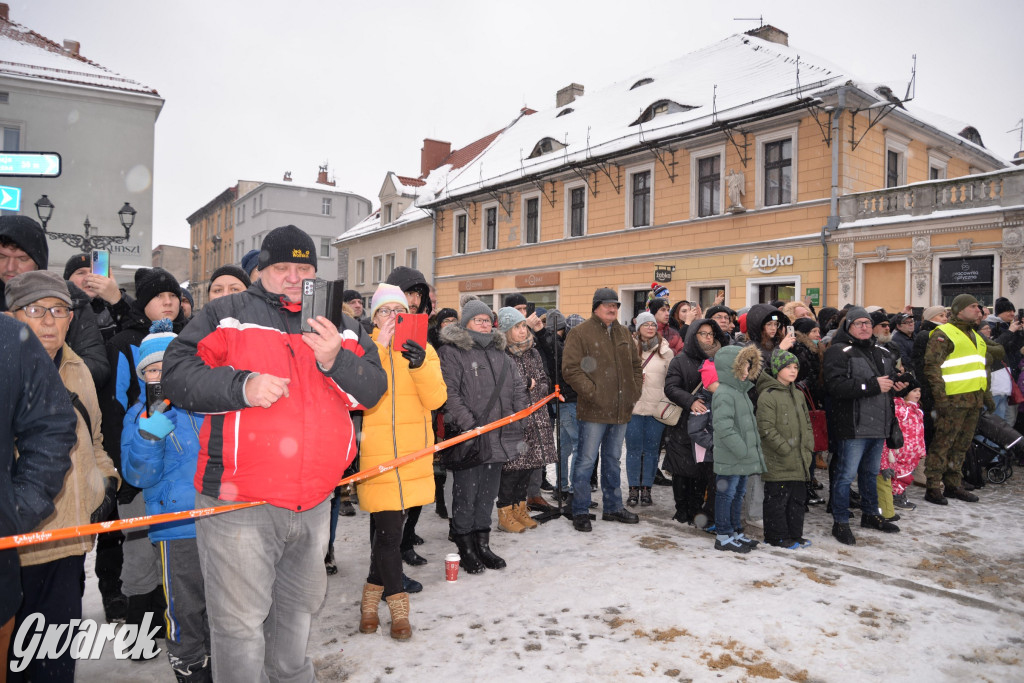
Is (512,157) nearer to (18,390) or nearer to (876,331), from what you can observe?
(876,331)

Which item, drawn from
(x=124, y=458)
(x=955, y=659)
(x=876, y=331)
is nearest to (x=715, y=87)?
(x=876, y=331)

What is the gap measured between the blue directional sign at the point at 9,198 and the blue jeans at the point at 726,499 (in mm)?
6539

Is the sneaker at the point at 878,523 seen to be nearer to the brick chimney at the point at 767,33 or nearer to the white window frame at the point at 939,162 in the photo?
the white window frame at the point at 939,162

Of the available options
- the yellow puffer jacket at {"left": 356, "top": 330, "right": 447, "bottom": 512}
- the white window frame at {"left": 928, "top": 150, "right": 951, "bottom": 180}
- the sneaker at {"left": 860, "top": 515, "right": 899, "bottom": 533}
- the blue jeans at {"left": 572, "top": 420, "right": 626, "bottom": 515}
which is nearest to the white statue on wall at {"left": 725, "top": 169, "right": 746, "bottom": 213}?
the white window frame at {"left": 928, "top": 150, "right": 951, "bottom": 180}

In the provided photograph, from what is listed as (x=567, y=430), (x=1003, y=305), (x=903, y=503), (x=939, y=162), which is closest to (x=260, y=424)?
(x=567, y=430)

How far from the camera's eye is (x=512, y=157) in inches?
1048

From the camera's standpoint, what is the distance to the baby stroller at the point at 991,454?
25.4 feet

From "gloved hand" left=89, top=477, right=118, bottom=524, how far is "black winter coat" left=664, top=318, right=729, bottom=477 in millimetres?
4601

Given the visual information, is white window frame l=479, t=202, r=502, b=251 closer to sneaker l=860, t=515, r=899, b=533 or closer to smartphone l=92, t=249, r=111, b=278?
sneaker l=860, t=515, r=899, b=533

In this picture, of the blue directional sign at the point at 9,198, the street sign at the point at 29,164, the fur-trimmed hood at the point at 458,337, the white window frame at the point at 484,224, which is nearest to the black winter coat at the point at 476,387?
the fur-trimmed hood at the point at 458,337

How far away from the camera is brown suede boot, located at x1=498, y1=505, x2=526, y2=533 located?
5871 millimetres

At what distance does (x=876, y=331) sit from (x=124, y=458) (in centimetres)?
732

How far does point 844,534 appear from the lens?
5531 millimetres

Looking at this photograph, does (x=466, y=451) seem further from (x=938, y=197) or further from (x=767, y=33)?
(x=767, y=33)
